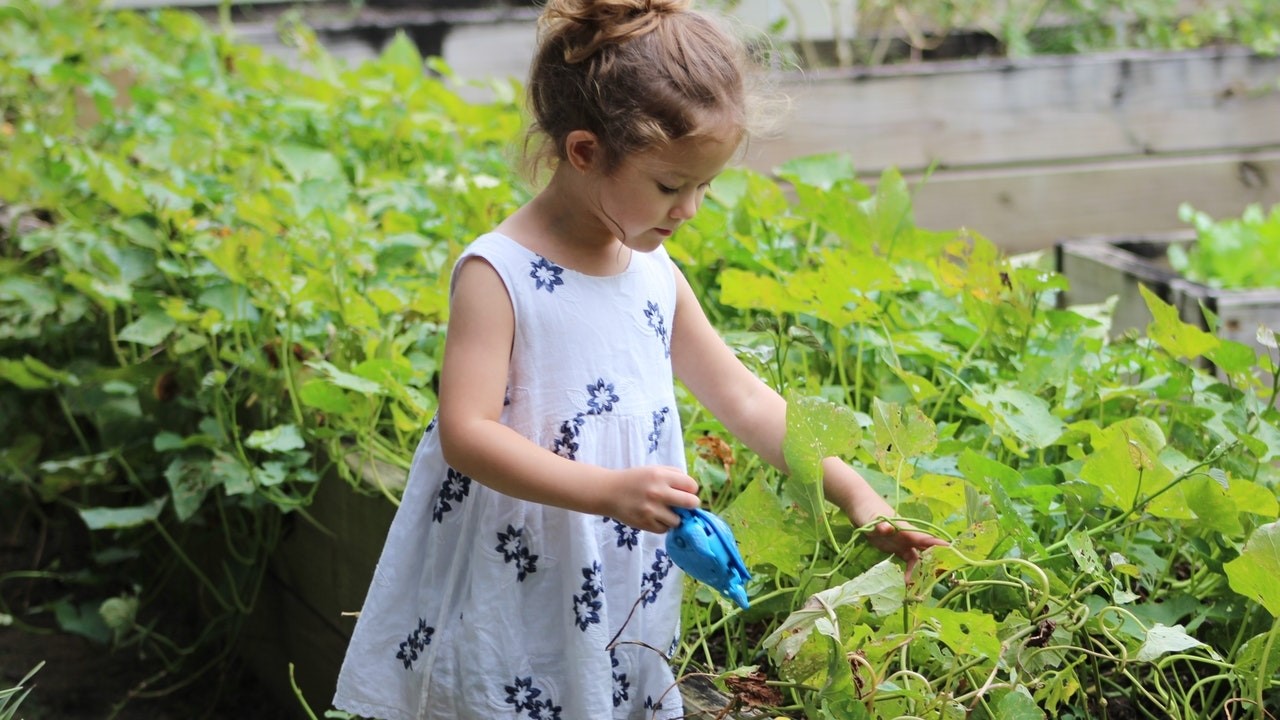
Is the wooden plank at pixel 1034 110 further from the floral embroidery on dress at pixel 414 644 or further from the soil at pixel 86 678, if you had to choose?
the floral embroidery on dress at pixel 414 644

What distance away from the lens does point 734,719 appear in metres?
1.17

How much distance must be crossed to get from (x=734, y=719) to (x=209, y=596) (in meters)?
1.56

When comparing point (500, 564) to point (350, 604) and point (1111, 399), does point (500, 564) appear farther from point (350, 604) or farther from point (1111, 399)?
point (1111, 399)

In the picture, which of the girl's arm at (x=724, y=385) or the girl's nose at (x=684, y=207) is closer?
the girl's nose at (x=684, y=207)

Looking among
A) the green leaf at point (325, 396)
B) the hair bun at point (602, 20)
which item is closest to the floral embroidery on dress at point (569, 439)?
the hair bun at point (602, 20)

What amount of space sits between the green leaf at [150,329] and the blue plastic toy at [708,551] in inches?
48.1

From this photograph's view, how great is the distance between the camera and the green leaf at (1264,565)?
1074 mm

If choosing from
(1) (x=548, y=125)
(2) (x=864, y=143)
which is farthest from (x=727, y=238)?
(2) (x=864, y=143)

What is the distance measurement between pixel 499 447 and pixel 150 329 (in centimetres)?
111

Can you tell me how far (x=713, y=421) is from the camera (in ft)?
5.07

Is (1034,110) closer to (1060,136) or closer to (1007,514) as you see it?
(1060,136)

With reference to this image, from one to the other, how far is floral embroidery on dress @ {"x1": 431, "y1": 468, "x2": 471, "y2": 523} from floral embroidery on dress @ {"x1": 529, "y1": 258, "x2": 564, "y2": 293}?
0.69 ft

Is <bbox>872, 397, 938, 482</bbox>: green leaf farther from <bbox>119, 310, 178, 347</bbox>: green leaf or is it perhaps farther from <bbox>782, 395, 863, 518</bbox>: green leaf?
<bbox>119, 310, 178, 347</bbox>: green leaf

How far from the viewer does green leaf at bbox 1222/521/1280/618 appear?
42.3 inches
